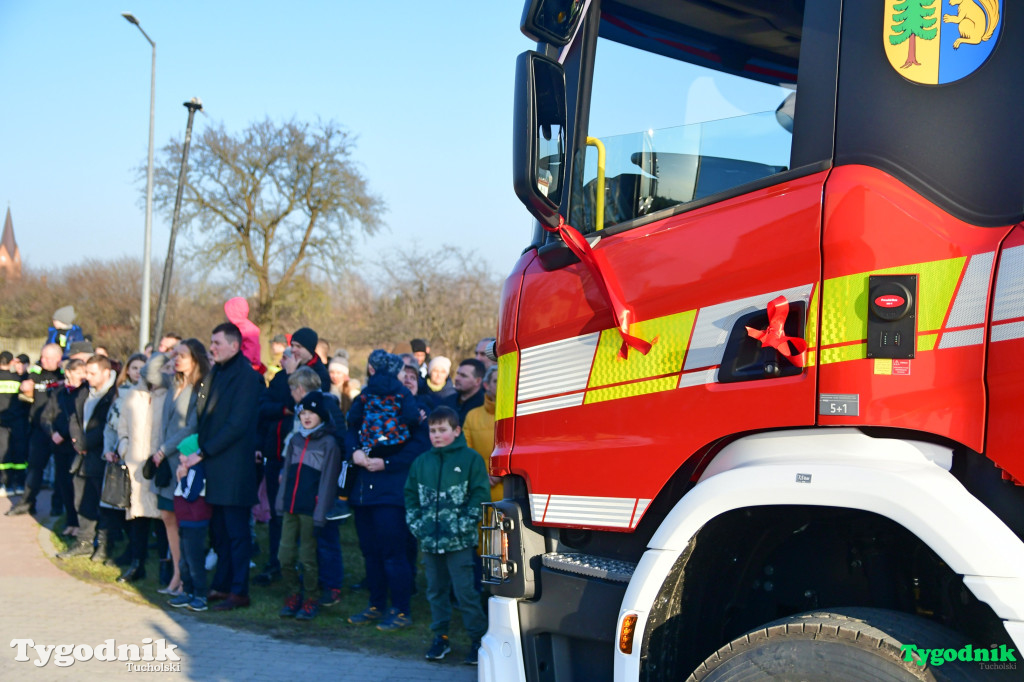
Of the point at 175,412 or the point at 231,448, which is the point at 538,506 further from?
the point at 175,412

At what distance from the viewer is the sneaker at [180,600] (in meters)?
7.11

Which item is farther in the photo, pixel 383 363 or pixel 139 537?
pixel 139 537

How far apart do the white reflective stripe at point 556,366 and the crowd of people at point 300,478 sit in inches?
120

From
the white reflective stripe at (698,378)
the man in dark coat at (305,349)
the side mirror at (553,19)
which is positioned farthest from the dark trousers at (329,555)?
the white reflective stripe at (698,378)

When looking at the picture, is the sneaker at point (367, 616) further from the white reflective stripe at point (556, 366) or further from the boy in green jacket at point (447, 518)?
the white reflective stripe at point (556, 366)

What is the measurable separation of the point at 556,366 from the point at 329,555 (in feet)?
14.9

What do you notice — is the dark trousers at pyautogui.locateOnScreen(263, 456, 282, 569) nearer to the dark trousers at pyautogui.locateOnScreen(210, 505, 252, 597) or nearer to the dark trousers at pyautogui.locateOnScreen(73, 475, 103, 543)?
the dark trousers at pyautogui.locateOnScreen(210, 505, 252, 597)

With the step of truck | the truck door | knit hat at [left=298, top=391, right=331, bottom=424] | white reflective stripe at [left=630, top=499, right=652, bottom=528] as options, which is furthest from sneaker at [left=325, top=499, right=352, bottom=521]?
white reflective stripe at [left=630, top=499, right=652, bottom=528]

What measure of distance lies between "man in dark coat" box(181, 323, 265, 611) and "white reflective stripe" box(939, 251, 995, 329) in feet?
18.9

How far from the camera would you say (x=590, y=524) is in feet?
9.41

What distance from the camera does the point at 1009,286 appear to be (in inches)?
82.1

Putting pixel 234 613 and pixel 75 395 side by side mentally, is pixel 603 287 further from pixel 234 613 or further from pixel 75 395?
pixel 75 395

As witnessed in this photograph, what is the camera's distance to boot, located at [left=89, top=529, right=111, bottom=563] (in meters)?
8.60

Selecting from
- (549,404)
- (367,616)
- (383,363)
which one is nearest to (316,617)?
(367,616)
